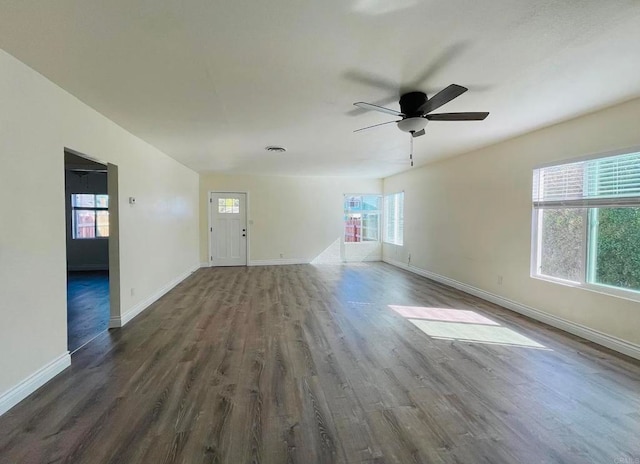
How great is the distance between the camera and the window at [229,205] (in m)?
7.50

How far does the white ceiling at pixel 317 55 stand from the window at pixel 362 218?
480cm

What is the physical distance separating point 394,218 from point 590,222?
15.6 feet

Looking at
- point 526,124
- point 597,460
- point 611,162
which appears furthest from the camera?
point 526,124

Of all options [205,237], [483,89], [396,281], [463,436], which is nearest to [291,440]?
[463,436]

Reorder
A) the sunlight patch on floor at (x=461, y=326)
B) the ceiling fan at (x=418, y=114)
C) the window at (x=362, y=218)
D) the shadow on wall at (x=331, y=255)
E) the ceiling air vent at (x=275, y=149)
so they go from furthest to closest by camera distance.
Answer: the window at (x=362, y=218) < the shadow on wall at (x=331, y=255) < the ceiling air vent at (x=275, y=149) < the sunlight patch on floor at (x=461, y=326) < the ceiling fan at (x=418, y=114)

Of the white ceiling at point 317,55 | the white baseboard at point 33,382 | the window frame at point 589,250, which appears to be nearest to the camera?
the white ceiling at point 317,55

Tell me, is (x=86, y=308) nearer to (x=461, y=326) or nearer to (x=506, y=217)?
(x=461, y=326)

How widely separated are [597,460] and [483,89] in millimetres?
2618

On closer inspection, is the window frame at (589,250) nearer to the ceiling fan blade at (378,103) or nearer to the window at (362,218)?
the ceiling fan blade at (378,103)

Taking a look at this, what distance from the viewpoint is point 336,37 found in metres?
1.81

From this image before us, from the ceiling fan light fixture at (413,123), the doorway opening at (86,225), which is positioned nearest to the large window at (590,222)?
the ceiling fan light fixture at (413,123)

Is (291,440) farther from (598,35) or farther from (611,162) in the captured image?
(611,162)

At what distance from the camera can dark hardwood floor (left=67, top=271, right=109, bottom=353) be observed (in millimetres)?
3214

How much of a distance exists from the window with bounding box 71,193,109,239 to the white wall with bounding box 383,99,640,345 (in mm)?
7319
